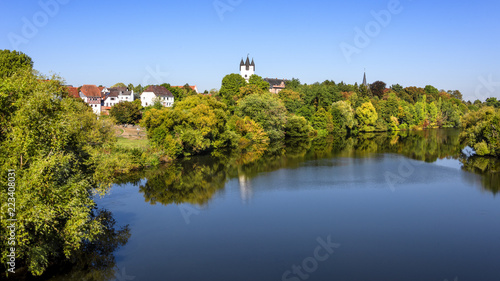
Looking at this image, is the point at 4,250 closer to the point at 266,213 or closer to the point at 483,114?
the point at 266,213

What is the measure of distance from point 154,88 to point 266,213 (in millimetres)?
60830

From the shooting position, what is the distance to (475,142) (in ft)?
127

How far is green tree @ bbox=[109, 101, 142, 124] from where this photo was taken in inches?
2152

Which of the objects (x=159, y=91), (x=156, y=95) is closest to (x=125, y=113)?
(x=156, y=95)

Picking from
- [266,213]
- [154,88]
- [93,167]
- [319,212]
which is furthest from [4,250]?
[154,88]

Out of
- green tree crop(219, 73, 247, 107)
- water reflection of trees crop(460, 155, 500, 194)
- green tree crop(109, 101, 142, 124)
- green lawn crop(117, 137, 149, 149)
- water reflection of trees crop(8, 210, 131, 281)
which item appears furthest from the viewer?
green tree crop(219, 73, 247, 107)

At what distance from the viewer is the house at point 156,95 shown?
246 feet

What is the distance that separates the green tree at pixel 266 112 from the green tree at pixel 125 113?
15.3 meters

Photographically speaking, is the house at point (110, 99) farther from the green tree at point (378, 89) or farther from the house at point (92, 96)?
the green tree at point (378, 89)

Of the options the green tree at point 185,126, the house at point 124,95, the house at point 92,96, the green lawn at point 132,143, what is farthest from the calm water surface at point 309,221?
the house at point 124,95

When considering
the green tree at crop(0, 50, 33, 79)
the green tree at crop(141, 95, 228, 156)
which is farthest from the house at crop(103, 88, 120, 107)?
the green tree at crop(141, 95, 228, 156)

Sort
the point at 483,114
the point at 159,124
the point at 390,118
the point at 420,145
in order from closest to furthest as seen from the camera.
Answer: the point at 159,124
the point at 483,114
the point at 420,145
the point at 390,118

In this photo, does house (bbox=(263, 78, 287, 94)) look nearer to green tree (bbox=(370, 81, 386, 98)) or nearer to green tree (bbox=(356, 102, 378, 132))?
green tree (bbox=(370, 81, 386, 98))

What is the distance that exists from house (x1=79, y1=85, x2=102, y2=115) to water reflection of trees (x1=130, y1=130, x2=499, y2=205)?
39354 mm
